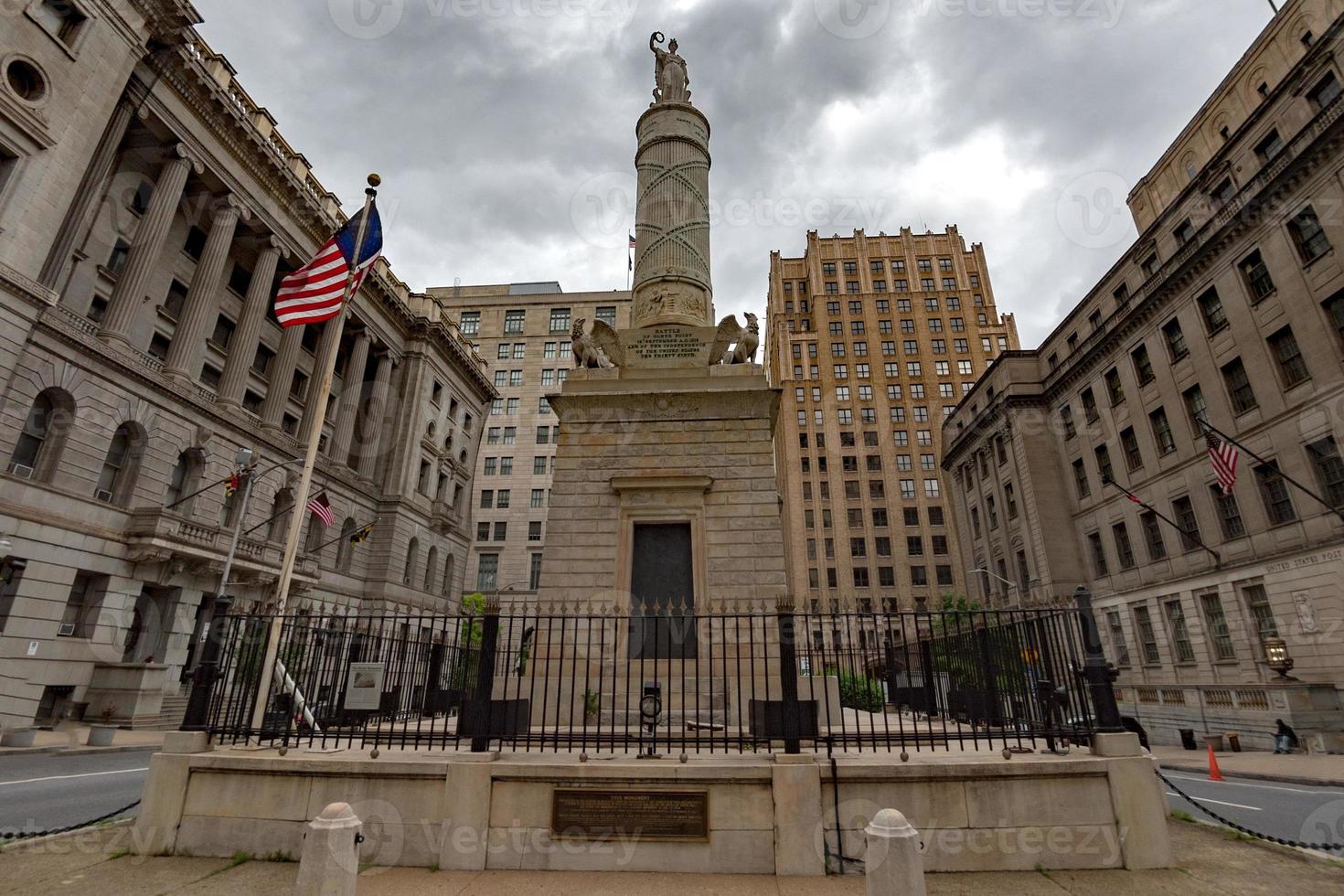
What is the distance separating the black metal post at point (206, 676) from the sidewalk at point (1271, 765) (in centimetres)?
2306

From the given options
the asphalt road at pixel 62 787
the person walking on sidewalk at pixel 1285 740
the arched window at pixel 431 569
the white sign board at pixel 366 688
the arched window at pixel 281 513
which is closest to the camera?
the white sign board at pixel 366 688

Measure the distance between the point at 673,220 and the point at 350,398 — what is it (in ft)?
115

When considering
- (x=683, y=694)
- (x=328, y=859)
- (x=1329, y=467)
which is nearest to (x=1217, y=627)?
(x=1329, y=467)

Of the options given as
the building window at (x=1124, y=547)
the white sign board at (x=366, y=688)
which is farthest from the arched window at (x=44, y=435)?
the building window at (x=1124, y=547)

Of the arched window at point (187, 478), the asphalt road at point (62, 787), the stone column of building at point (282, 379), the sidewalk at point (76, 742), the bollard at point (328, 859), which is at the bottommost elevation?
the asphalt road at point (62, 787)

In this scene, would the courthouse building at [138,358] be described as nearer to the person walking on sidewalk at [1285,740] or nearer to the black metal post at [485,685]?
the black metal post at [485,685]

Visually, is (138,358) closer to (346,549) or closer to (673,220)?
(346,549)

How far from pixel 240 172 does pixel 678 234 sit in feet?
99.7

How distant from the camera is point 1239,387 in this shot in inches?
1191

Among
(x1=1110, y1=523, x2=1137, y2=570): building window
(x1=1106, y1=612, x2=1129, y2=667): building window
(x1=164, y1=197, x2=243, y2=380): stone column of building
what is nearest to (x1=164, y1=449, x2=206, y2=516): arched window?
(x1=164, y1=197, x2=243, y2=380): stone column of building

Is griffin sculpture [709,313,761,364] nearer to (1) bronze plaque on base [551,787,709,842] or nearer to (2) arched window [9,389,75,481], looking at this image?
(1) bronze plaque on base [551,787,709,842]

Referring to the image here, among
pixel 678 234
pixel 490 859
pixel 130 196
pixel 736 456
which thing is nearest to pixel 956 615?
pixel 490 859

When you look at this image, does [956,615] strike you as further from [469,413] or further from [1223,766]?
[469,413]

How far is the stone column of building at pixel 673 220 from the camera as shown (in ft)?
56.7
